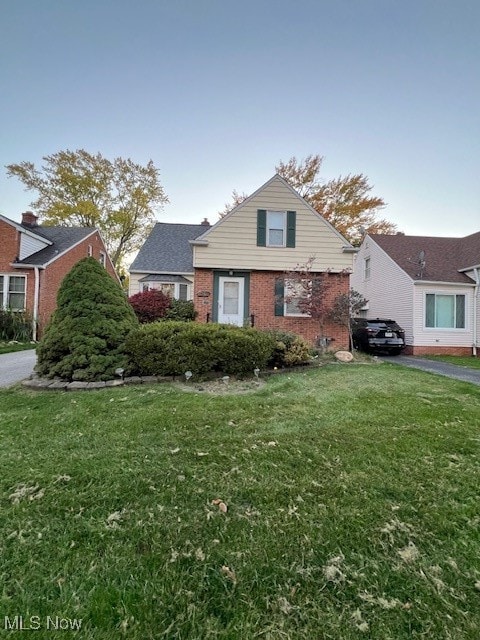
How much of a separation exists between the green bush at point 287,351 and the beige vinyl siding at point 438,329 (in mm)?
7826

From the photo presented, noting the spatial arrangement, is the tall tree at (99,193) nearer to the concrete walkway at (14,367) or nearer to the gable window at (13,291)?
the gable window at (13,291)

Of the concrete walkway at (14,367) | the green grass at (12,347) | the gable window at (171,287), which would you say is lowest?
the concrete walkway at (14,367)

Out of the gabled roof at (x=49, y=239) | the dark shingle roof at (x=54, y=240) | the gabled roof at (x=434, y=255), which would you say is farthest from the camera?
the dark shingle roof at (x=54, y=240)

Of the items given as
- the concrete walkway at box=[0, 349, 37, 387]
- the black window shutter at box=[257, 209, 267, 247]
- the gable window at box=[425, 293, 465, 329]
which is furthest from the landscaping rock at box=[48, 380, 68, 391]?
the gable window at box=[425, 293, 465, 329]

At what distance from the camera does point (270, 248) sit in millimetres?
11117

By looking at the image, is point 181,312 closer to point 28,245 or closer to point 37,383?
point 37,383

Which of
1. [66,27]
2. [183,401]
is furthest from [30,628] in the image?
[66,27]

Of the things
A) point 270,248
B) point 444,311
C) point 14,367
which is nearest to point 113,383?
point 14,367

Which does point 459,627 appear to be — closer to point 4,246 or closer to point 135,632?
point 135,632

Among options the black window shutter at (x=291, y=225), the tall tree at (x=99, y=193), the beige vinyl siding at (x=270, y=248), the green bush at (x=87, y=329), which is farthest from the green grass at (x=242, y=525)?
the tall tree at (x=99, y=193)

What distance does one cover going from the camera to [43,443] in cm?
316

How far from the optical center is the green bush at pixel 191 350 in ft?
19.6

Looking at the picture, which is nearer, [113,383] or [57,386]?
[57,386]

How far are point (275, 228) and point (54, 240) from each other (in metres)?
13.5
